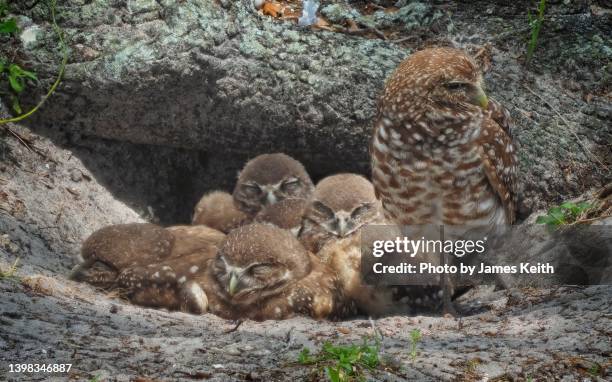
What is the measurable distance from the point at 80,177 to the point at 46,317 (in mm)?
2404

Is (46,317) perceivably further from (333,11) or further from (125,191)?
(333,11)

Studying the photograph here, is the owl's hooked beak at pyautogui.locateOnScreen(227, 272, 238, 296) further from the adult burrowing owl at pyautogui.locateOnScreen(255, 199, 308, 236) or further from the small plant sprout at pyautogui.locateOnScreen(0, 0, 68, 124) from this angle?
the small plant sprout at pyautogui.locateOnScreen(0, 0, 68, 124)

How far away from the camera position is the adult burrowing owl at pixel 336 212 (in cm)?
595

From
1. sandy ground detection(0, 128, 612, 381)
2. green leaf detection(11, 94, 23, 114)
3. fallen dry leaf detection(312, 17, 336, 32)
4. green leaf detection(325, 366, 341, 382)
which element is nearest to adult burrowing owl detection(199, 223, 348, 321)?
sandy ground detection(0, 128, 612, 381)

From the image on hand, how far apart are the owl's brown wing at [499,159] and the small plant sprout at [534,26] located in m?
1.45

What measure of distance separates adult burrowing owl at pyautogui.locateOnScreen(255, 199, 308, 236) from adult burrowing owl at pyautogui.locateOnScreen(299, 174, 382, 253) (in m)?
0.06

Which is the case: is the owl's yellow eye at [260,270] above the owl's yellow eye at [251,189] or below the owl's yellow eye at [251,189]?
below

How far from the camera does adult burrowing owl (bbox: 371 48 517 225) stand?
4902 mm

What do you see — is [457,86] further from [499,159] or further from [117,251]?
[117,251]

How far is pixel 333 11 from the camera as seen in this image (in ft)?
22.5

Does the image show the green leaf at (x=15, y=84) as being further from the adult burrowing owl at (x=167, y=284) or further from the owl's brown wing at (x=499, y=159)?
the owl's brown wing at (x=499, y=159)

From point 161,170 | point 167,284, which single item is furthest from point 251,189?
point 167,284

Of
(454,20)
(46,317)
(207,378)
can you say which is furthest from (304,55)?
(207,378)

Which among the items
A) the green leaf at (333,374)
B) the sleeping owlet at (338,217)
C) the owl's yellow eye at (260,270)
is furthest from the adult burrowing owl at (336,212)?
the green leaf at (333,374)
